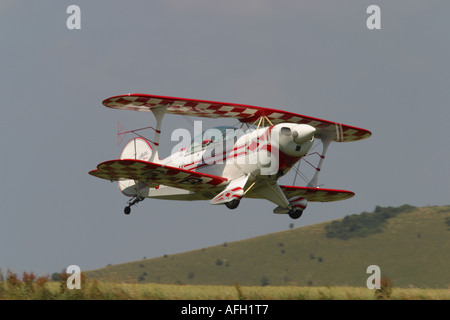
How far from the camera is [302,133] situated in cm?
2158

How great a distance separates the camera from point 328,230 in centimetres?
11775

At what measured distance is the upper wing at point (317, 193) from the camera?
26.1m

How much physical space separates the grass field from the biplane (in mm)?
5047

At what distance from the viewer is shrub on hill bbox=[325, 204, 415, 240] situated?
381ft

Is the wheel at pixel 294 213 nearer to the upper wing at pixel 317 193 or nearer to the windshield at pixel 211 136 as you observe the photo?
the upper wing at pixel 317 193

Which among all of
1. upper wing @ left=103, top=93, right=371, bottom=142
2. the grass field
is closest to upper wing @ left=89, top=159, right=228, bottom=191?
upper wing @ left=103, top=93, right=371, bottom=142

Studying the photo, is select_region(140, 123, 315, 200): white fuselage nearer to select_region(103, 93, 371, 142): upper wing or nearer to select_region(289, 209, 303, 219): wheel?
select_region(103, 93, 371, 142): upper wing

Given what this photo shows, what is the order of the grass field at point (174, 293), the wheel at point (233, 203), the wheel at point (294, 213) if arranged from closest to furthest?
1. the grass field at point (174, 293)
2. the wheel at point (233, 203)
3. the wheel at point (294, 213)

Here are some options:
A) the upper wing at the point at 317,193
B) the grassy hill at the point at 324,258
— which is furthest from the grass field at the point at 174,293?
the grassy hill at the point at 324,258

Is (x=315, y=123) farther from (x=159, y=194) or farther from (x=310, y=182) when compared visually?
(x=159, y=194)

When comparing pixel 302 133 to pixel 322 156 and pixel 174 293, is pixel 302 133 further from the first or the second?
pixel 174 293

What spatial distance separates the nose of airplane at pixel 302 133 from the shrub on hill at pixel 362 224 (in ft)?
311

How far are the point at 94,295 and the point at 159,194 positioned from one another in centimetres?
1076

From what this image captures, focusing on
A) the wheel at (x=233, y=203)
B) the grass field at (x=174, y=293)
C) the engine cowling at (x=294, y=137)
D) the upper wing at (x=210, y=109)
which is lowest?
the grass field at (x=174, y=293)
